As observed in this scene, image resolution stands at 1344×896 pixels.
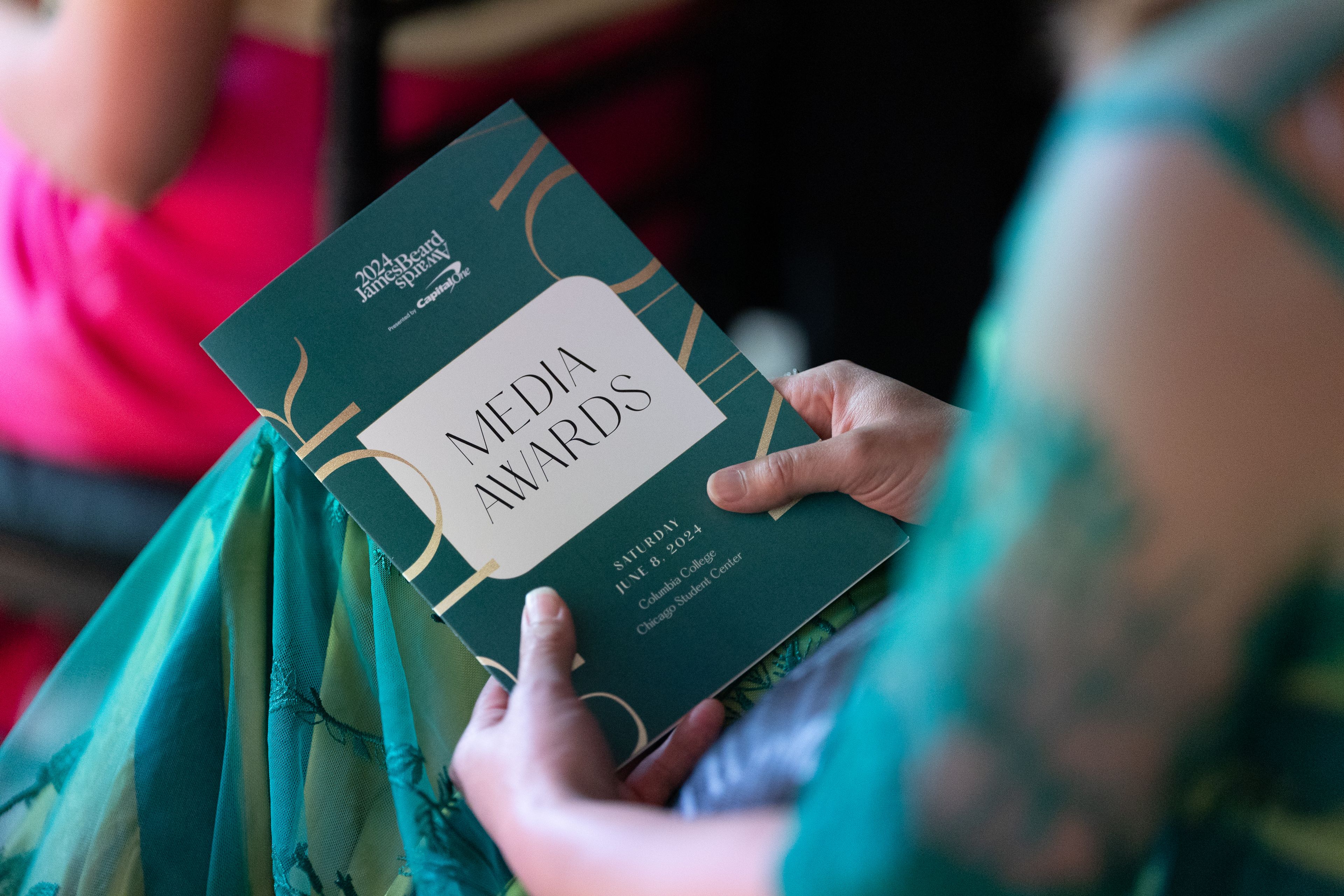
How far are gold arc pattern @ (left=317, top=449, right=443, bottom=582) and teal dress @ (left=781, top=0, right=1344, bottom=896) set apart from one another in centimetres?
28

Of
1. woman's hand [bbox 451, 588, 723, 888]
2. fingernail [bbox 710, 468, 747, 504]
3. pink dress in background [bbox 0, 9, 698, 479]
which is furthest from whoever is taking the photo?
pink dress in background [bbox 0, 9, 698, 479]

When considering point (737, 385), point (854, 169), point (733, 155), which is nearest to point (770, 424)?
point (737, 385)

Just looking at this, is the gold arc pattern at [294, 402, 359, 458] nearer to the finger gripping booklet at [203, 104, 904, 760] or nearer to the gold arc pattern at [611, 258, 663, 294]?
the finger gripping booklet at [203, 104, 904, 760]

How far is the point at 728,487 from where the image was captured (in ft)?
1.84

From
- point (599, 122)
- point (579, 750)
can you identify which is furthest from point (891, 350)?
point (579, 750)

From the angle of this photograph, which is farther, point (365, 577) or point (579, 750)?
point (365, 577)

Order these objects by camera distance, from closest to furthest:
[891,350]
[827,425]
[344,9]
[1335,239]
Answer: [1335,239] < [827,425] < [344,9] < [891,350]

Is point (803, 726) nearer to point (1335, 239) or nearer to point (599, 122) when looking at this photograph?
point (1335, 239)

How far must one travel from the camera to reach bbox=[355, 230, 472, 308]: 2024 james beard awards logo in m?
0.55

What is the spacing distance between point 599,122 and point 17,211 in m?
0.54

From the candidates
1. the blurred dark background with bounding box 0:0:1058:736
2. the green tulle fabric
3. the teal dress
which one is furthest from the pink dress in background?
the teal dress

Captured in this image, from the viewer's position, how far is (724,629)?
558mm

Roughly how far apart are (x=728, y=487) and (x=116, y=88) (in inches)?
22.7

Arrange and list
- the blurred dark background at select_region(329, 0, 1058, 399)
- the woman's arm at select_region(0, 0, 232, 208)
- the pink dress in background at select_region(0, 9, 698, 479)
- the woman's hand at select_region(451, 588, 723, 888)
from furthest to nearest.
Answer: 1. the blurred dark background at select_region(329, 0, 1058, 399)
2. the pink dress in background at select_region(0, 9, 698, 479)
3. the woman's arm at select_region(0, 0, 232, 208)
4. the woman's hand at select_region(451, 588, 723, 888)
